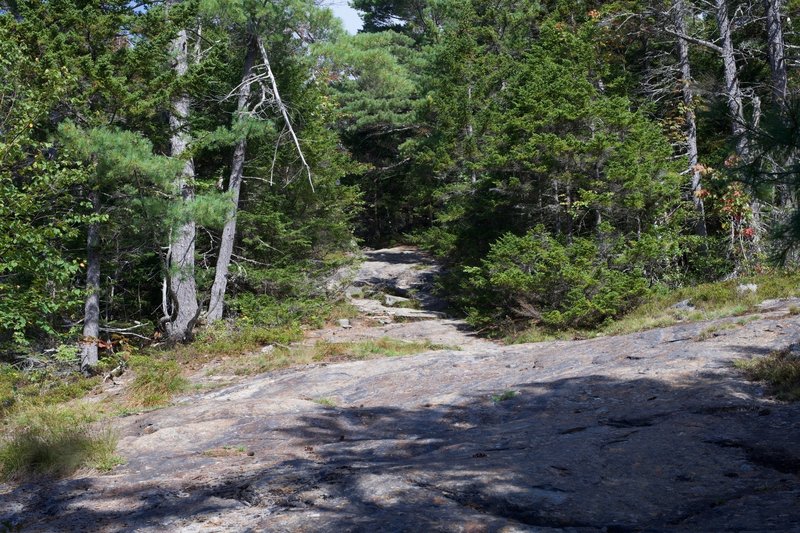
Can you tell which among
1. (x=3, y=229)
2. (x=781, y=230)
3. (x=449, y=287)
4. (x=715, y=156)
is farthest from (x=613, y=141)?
(x=3, y=229)

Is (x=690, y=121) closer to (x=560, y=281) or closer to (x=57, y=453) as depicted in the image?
(x=560, y=281)

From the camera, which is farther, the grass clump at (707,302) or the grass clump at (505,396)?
the grass clump at (707,302)

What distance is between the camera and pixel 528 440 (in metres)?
6.21

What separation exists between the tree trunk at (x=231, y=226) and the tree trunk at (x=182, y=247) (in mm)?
556

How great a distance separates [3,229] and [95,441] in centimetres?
502

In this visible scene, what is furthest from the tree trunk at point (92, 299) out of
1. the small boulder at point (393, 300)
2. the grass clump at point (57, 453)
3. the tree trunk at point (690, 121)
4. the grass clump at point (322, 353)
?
the tree trunk at point (690, 121)

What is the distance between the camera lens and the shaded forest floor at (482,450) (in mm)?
4367

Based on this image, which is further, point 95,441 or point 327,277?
point 327,277

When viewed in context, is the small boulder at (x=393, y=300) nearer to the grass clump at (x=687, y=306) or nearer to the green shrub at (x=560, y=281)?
the green shrub at (x=560, y=281)

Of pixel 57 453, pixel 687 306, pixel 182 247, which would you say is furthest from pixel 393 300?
pixel 57 453

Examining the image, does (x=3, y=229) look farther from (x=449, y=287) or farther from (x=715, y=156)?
(x=715, y=156)

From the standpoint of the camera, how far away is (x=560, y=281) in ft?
48.2

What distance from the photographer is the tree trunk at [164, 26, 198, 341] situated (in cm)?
1578

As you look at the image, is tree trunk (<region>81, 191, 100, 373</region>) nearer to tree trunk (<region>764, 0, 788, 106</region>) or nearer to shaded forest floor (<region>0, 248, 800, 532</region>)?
shaded forest floor (<region>0, 248, 800, 532</region>)
